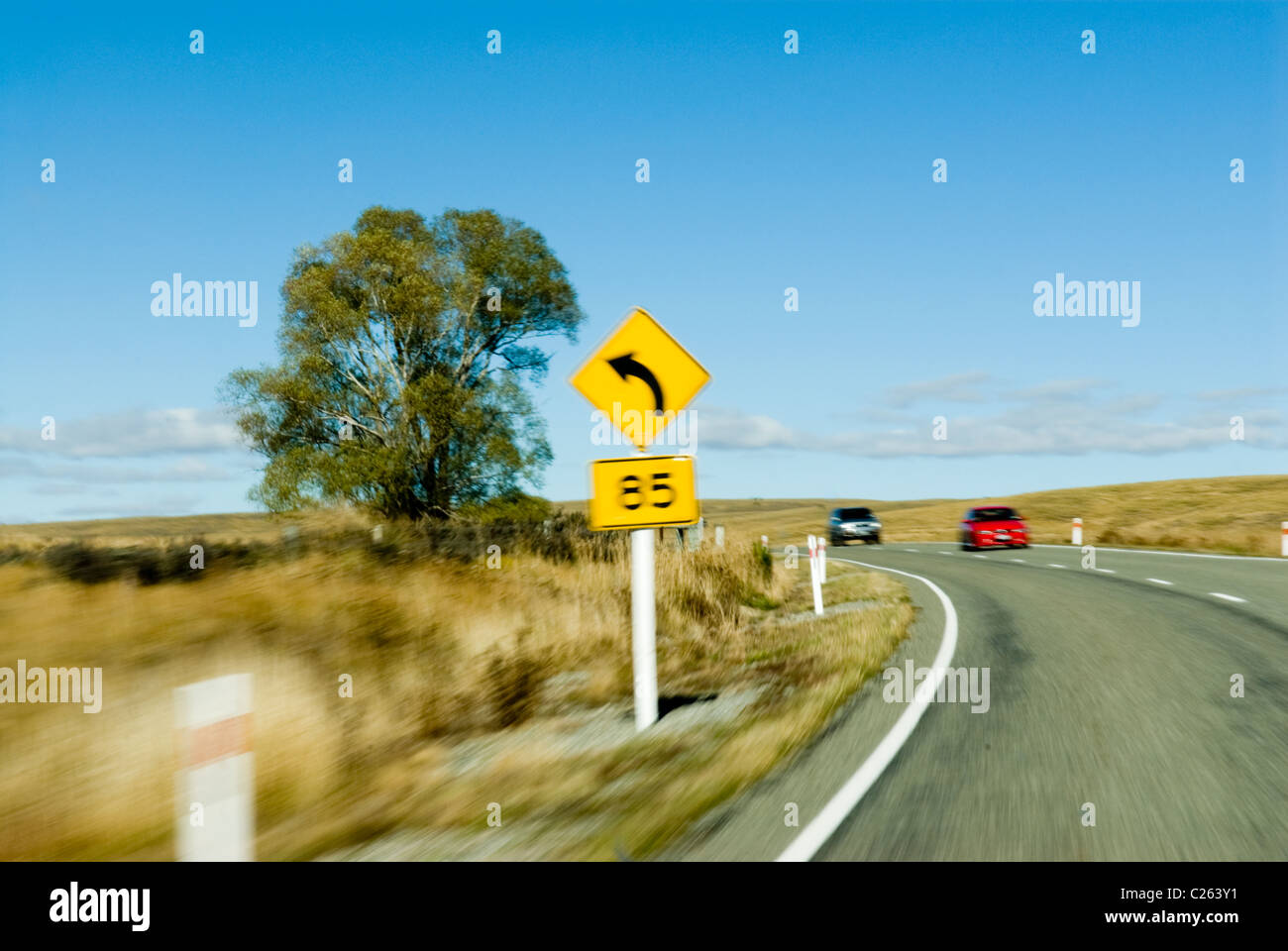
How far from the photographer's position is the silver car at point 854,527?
156 feet

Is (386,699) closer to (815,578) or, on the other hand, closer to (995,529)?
(815,578)

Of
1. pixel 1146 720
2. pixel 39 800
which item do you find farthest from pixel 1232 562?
pixel 39 800

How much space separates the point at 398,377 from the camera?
32688 millimetres

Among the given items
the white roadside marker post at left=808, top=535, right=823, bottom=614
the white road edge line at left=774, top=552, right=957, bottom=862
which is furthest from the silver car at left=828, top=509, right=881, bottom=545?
the white road edge line at left=774, top=552, right=957, bottom=862

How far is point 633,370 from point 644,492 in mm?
904

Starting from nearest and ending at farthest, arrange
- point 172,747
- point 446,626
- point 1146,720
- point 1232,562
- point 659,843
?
point 659,843, point 172,747, point 1146,720, point 446,626, point 1232,562

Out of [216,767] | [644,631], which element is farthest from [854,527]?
[216,767]

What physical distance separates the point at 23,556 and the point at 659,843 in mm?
8880

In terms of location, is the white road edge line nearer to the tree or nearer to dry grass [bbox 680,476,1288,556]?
dry grass [bbox 680,476,1288,556]

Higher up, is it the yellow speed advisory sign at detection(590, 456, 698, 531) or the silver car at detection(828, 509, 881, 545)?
the yellow speed advisory sign at detection(590, 456, 698, 531)

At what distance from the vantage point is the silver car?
47.5 meters

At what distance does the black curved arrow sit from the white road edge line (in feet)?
9.54

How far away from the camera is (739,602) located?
1655 centimetres
